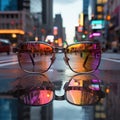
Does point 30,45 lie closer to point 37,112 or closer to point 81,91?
point 81,91

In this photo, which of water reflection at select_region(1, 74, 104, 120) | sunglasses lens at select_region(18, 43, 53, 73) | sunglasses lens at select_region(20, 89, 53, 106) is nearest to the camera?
water reflection at select_region(1, 74, 104, 120)

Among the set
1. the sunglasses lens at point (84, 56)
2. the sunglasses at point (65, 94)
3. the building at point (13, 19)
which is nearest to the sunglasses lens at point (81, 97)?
the sunglasses at point (65, 94)

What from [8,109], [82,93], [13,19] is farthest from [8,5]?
[8,109]

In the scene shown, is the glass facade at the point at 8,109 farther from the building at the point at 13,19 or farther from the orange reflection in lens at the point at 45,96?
the building at the point at 13,19

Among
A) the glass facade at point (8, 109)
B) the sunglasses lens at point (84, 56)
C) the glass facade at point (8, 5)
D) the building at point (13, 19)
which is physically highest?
the glass facade at point (8, 5)

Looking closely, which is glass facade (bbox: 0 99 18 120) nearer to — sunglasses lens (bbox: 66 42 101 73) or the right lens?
the right lens

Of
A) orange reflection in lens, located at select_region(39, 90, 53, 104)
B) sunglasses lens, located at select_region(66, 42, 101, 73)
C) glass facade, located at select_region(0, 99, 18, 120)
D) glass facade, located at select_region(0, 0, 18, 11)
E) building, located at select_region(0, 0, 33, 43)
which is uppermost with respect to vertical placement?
glass facade, located at select_region(0, 0, 18, 11)

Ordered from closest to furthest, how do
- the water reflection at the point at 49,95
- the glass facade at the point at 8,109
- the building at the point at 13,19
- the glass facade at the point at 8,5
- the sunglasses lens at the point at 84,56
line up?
the glass facade at the point at 8,109 → the water reflection at the point at 49,95 → the sunglasses lens at the point at 84,56 → the building at the point at 13,19 → the glass facade at the point at 8,5

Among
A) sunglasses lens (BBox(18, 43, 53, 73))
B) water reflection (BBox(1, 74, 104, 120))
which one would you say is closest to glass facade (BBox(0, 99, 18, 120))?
water reflection (BBox(1, 74, 104, 120))
